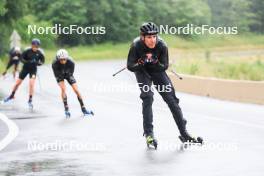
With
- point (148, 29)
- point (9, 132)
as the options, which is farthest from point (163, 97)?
point (9, 132)

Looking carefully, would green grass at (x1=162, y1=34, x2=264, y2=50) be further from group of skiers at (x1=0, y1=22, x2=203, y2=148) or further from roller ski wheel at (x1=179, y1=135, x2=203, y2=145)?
roller ski wheel at (x1=179, y1=135, x2=203, y2=145)

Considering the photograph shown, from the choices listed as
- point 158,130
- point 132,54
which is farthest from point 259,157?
point 158,130

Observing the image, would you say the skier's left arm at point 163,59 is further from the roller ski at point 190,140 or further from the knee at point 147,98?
the roller ski at point 190,140

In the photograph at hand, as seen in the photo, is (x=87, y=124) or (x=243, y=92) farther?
(x=243, y=92)

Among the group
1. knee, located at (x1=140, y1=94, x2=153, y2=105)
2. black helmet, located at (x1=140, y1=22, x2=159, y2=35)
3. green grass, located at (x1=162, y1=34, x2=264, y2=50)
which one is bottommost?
knee, located at (x1=140, y1=94, x2=153, y2=105)

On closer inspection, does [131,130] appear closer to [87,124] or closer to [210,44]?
[87,124]

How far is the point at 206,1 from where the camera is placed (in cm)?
8725

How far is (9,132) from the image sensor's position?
13.7m

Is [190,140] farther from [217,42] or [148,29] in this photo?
[217,42]

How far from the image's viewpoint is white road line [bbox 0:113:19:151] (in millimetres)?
12048

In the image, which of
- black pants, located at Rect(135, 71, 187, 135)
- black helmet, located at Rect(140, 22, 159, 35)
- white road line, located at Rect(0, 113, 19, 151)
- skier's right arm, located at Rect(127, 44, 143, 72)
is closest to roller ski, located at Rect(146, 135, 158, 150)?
black pants, located at Rect(135, 71, 187, 135)

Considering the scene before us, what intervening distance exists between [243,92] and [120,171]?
38.6 ft

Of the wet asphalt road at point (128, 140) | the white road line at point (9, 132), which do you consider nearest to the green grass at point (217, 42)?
the wet asphalt road at point (128, 140)

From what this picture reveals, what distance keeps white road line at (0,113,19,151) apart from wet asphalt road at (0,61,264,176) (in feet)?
0.36
